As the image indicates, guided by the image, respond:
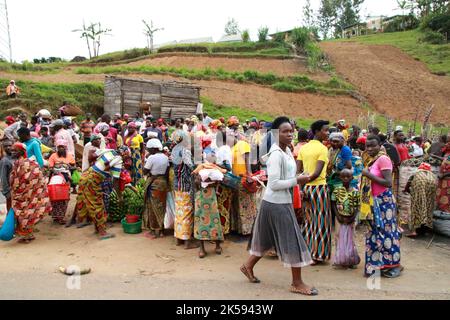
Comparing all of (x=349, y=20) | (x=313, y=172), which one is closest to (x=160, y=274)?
(x=313, y=172)

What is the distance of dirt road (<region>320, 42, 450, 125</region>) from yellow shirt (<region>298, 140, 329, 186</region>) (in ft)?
80.3

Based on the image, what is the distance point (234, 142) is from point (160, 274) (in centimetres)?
234

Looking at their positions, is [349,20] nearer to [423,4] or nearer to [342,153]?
[423,4]

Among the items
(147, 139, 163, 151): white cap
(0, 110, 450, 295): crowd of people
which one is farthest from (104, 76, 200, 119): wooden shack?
(147, 139, 163, 151): white cap

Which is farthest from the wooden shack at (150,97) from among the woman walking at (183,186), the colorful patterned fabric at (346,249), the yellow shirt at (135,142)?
the colorful patterned fabric at (346,249)

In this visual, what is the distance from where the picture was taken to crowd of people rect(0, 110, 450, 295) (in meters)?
4.08

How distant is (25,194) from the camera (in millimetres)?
5984

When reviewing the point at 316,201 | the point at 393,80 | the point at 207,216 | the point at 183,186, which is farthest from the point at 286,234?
the point at 393,80

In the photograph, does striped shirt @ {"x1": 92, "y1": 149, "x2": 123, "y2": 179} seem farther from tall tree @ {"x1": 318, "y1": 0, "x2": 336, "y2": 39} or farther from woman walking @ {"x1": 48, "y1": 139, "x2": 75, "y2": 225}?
tall tree @ {"x1": 318, "y1": 0, "x2": 336, "y2": 39}

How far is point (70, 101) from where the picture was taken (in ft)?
56.3

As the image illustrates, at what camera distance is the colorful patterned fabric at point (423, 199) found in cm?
612

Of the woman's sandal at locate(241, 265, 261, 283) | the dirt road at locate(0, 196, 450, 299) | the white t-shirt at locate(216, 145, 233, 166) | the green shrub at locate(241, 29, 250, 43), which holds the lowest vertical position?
the dirt road at locate(0, 196, 450, 299)

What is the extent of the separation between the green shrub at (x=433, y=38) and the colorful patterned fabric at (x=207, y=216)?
45604 millimetres

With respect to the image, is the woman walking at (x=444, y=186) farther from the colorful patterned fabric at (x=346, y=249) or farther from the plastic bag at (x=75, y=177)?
the plastic bag at (x=75, y=177)
